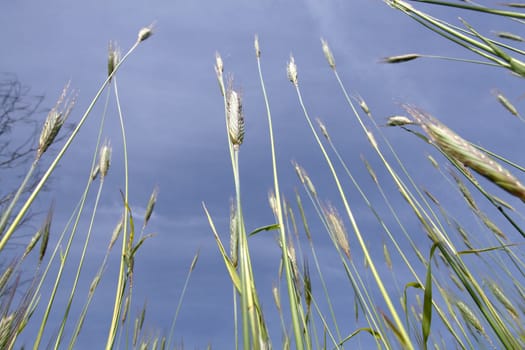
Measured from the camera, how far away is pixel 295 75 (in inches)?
51.5

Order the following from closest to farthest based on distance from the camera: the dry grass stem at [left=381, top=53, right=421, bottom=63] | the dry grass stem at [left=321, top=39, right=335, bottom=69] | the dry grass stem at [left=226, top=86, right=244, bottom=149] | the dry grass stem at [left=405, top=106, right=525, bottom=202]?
the dry grass stem at [left=405, top=106, right=525, bottom=202] → the dry grass stem at [left=226, top=86, right=244, bottom=149] → the dry grass stem at [left=381, top=53, right=421, bottom=63] → the dry grass stem at [left=321, top=39, right=335, bottom=69]

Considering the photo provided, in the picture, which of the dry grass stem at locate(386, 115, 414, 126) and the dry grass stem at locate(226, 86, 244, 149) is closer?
the dry grass stem at locate(226, 86, 244, 149)

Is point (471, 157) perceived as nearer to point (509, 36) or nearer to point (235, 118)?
point (235, 118)

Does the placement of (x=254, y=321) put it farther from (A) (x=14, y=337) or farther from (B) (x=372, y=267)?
(A) (x=14, y=337)

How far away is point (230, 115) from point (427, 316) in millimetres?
492

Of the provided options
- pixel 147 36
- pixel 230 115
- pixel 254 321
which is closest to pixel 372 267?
pixel 254 321

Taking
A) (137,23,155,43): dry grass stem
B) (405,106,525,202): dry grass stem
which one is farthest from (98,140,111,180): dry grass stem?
(405,106,525,202): dry grass stem

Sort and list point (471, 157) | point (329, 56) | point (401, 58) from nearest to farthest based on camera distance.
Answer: point (471, 157) < point (401, 58) < point (329, 56)

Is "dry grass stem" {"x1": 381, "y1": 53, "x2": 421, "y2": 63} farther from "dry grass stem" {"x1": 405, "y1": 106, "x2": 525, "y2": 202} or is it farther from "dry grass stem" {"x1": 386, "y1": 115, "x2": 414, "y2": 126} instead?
"dry grass stem" {"x1": 405, "y1": 106, "x2": 525, "y2": 202}

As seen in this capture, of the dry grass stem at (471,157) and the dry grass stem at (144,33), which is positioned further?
the dry grass stem at (144,33)

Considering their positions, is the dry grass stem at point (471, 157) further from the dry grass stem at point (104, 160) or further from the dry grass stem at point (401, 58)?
the dry grass stem at point (104, 160)

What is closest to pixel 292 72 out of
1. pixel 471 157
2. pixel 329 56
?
pixel 329 56

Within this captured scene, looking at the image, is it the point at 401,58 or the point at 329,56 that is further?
the point at 329,56

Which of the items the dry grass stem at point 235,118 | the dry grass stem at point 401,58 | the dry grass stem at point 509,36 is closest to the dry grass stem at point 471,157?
the dry grass stem at point 235,118
